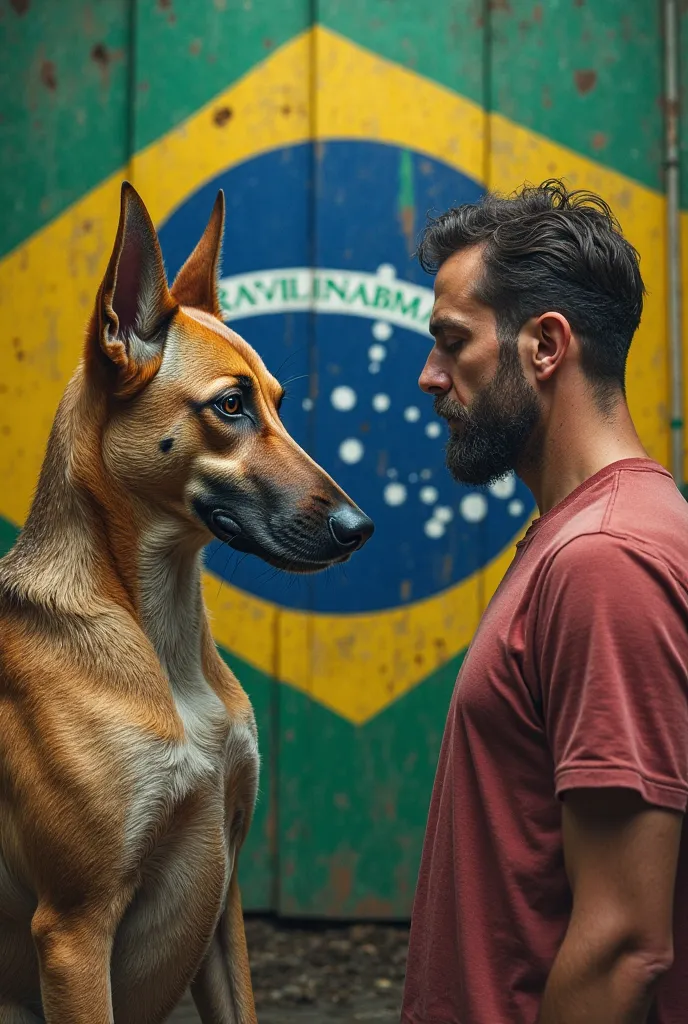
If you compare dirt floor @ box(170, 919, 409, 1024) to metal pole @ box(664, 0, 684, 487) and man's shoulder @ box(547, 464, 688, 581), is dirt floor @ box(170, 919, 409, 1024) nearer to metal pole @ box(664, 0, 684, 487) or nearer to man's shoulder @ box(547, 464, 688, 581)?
metal pole @ box(664, 0, 684, 487)

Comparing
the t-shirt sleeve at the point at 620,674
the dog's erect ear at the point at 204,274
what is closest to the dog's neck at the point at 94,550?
the dog's erect ear at the point at 204,274

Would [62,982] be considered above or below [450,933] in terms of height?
below

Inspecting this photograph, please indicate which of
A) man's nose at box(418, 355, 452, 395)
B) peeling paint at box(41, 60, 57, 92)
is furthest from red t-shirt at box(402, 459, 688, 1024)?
peeling paint at box(41, 60, 57, 92)

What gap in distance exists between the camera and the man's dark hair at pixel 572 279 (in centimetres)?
182

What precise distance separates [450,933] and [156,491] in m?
1.10

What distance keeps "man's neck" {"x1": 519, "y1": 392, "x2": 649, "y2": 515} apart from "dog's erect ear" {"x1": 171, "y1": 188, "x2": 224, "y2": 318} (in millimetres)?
1098

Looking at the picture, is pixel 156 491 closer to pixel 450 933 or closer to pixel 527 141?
pixel 450 933

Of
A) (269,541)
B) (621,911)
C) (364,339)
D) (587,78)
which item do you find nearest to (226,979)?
(269,541)

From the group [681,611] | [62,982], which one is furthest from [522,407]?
[62,982]

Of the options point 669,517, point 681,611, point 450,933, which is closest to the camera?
point 681,611

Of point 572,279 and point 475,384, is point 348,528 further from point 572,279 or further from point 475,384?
point 572,279

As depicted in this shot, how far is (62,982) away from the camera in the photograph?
81.8 inches

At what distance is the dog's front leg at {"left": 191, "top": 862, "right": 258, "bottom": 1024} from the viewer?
2.43 metres

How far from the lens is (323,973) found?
4043 millimetres
